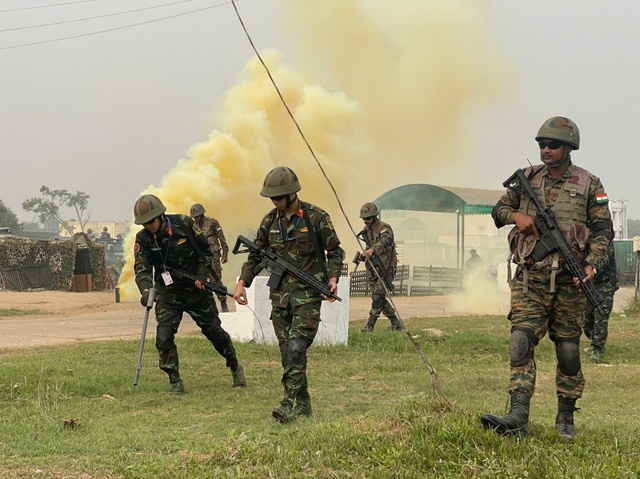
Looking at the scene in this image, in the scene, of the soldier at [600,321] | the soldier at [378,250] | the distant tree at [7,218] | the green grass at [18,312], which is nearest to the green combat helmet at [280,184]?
the soldier at [600,321]

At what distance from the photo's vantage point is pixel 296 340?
684 cm

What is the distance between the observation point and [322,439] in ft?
17.1

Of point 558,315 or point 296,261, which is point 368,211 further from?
point 558,315

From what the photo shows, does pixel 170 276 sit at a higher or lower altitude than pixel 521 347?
higher

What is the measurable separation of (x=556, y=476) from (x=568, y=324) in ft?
5.06

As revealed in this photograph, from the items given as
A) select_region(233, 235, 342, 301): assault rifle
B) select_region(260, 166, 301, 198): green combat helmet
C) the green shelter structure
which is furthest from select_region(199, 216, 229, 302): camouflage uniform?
the green shelter structure

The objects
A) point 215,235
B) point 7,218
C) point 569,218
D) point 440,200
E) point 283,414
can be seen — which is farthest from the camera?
point 7,218

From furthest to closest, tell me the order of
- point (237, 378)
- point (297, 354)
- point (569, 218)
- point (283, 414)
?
1. point (237, 378)
2. point (297, 354)
3. point (283, 414)
4. point (569, 218)

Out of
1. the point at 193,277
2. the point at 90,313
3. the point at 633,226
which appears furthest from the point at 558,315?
the point at 633,226

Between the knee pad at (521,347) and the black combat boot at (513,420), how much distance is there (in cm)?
25

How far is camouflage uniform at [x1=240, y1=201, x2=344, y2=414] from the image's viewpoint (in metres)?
6.93

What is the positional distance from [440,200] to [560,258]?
27116 millimetres

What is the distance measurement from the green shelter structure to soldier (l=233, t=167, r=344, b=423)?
2436 centimetres

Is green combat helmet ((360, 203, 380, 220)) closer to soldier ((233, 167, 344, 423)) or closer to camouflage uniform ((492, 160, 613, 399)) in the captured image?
soldier ((233, 167, 344, 423))
